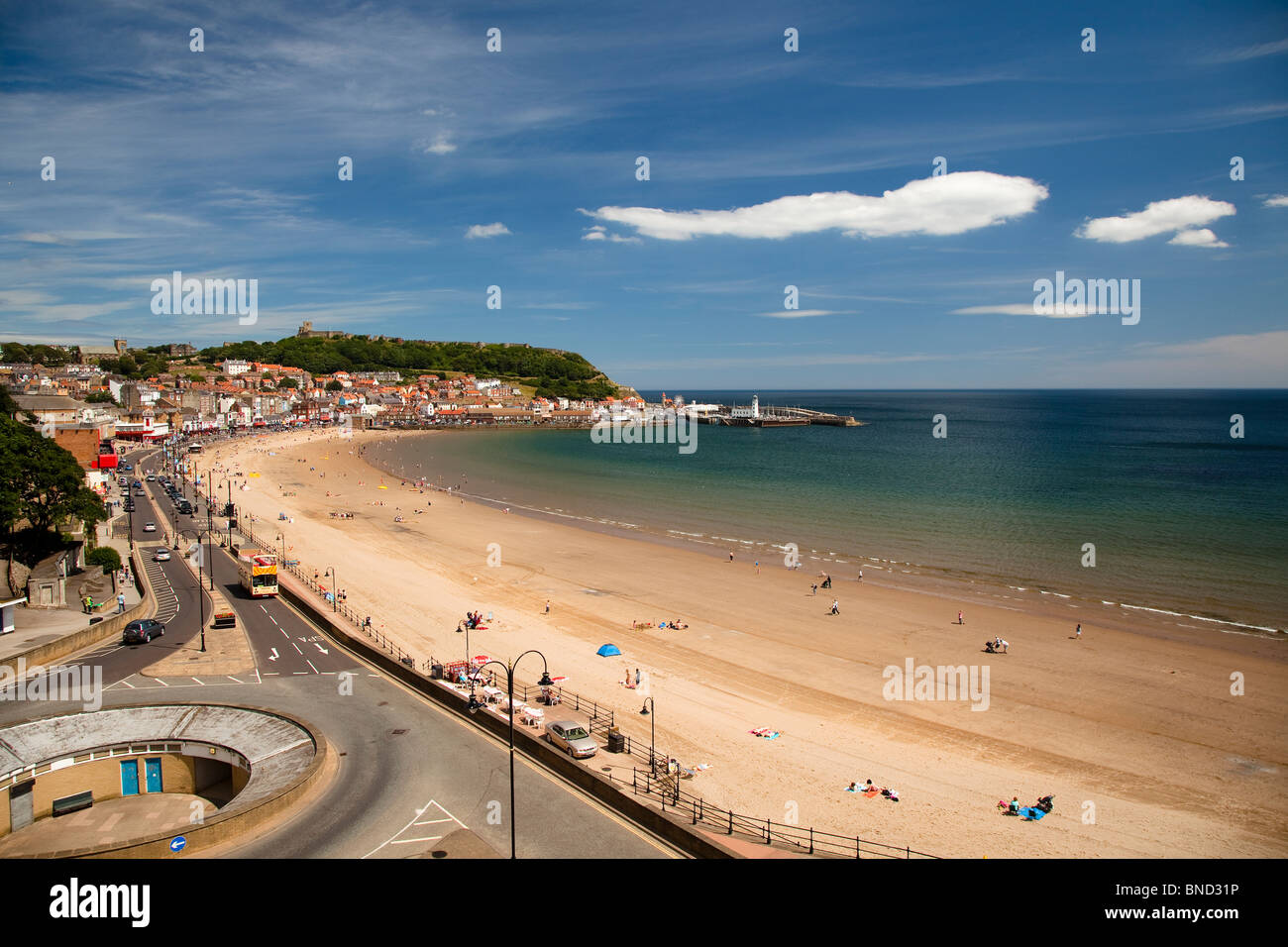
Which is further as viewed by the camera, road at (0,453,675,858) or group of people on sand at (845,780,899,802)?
group of people on sand at (845,780,899,802)

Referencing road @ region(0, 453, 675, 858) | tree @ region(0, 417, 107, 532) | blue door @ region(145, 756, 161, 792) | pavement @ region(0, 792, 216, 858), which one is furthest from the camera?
tree @ region(0, 417, 107, 532)

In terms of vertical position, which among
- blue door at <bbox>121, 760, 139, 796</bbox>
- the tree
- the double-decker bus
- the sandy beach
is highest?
the tree

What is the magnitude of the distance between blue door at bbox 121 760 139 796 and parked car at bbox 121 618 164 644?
1091 cm

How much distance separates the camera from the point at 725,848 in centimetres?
1288

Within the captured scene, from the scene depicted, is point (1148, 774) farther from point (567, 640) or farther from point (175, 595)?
point (175, 595)

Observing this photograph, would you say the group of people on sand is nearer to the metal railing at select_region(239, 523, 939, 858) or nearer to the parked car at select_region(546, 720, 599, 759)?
the metal railing at select_region(239, 523, 939, 858)

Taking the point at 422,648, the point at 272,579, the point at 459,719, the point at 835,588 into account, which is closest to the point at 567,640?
the point at 422,648

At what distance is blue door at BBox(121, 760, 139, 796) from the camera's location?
17.5 metres

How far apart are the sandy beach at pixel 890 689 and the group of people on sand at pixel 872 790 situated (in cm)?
25

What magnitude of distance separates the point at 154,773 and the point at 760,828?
14.6 meters

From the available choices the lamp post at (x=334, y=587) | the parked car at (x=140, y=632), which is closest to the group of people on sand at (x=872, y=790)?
the lamp post at (x=334, y=587)

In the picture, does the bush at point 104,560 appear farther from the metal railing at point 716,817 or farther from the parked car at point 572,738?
the parked car at point 572,738

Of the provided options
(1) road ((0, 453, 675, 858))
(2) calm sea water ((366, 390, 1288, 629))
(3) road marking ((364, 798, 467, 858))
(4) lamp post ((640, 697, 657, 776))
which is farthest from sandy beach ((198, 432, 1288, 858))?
(2) calm sea water ((366, 390, 1288, 629))

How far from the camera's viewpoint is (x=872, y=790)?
733 inches
